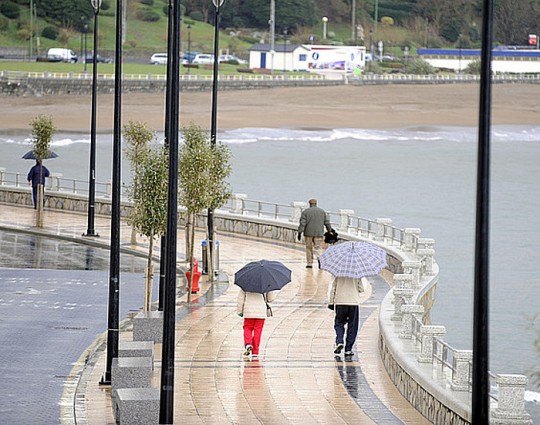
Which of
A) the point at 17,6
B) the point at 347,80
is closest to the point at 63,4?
the point at 17,6

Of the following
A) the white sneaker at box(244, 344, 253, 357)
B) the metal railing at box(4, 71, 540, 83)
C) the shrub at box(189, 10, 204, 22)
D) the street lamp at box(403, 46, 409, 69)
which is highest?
the shrub at box(189, 10, 204, 22)

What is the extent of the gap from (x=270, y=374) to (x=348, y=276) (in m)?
1.63

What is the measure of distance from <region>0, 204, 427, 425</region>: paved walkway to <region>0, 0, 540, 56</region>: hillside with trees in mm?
92555

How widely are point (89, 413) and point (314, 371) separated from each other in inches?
127

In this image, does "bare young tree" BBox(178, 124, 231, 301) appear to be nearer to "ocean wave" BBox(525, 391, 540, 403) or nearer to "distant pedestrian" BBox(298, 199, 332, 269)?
"distant pedestrian" BBox(298, 199, 332, 269)

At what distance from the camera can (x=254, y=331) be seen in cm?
1727

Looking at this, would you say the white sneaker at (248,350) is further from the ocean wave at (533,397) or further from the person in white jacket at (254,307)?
the ocean wave at (533,397)

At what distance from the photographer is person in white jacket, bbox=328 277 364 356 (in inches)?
681

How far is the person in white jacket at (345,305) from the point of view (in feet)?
56.7

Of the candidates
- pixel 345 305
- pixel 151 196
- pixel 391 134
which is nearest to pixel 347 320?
pixel 345 305

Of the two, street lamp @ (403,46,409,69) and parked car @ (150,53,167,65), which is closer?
parked car @ (150,53,167,65)

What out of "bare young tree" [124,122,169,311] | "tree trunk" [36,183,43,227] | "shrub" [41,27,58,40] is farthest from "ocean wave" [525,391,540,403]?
"shrub" [41,27,58,40]

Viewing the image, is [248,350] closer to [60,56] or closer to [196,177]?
[196,177]

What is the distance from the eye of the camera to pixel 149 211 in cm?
2064
